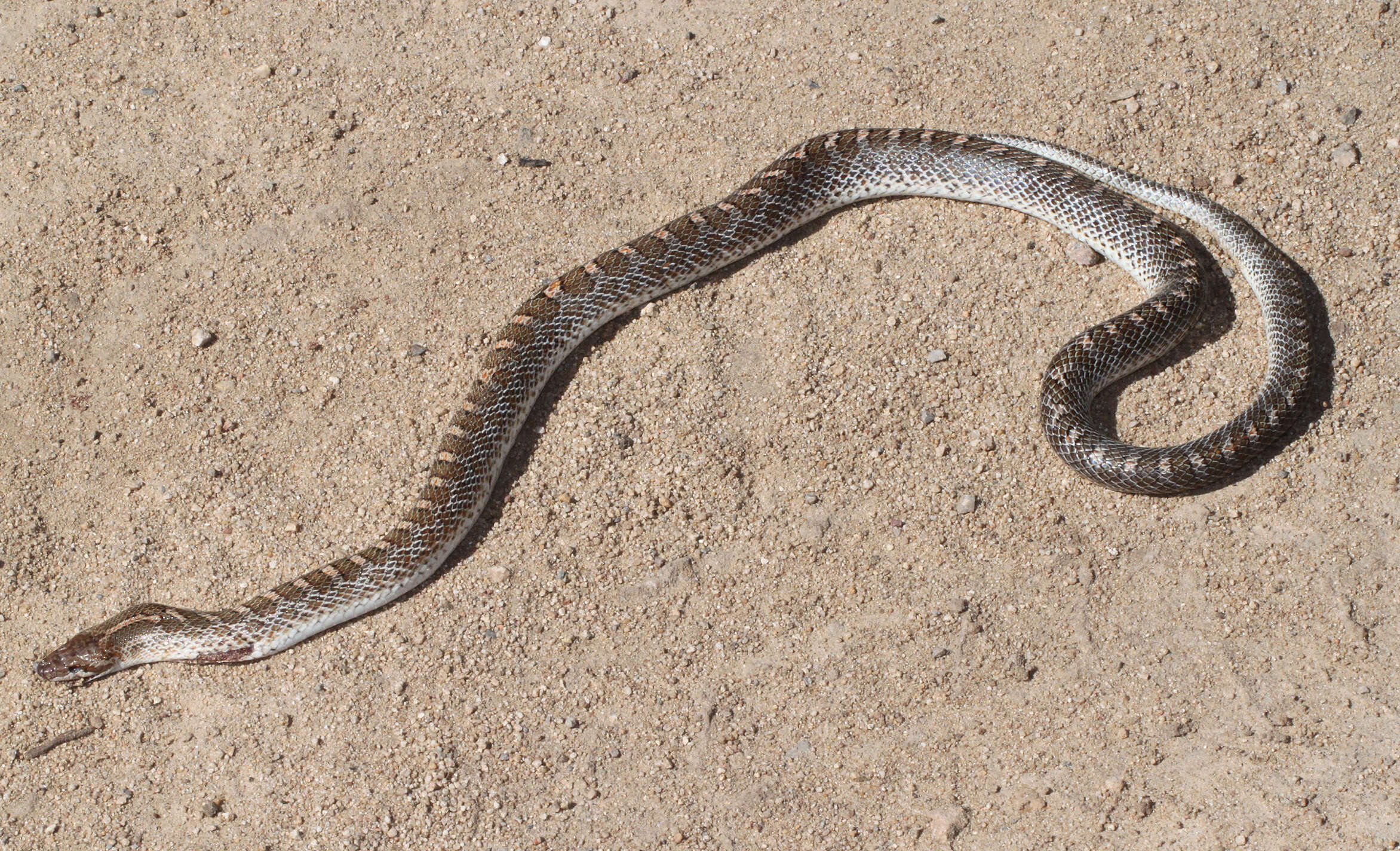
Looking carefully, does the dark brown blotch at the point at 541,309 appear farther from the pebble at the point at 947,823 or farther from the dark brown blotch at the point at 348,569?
the pebble at the point at 947,823

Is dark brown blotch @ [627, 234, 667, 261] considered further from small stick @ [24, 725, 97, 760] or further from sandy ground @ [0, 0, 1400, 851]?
small stick @ [24, 725, 97, 760]

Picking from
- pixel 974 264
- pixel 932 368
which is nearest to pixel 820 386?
pixel 932 368

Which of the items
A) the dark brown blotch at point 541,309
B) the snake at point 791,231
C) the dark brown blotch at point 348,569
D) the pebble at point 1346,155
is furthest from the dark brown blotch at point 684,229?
the pebble at point 1346,155

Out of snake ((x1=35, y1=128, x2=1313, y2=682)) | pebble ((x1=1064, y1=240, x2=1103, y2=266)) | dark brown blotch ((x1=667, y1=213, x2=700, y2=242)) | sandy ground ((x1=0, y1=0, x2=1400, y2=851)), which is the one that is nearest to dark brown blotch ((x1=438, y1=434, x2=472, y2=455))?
snake ((x1=35, y1=128, x2=1313, y2=682))

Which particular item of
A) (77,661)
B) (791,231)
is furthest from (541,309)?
(77,661)

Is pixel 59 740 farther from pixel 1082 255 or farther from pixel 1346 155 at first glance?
pixel 1346 155

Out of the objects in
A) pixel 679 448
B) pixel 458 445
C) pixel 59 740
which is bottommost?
pixel 59 740

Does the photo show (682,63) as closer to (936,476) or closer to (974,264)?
(974,264)
